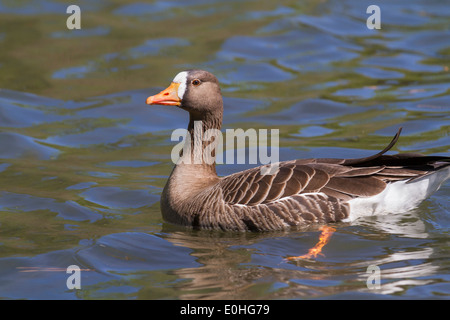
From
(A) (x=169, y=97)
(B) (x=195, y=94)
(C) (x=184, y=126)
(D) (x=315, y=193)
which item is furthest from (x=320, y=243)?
(C) (x=184, y=126)

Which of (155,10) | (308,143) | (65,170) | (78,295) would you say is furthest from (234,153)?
(155,10)

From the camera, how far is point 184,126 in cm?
1325

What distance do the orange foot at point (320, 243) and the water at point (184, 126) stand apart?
9cm

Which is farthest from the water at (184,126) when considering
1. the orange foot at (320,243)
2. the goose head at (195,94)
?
the goose head at (195,94)

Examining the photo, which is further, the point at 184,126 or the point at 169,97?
the point at 184,126

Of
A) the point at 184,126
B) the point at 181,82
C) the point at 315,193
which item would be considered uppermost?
the point at 181,82

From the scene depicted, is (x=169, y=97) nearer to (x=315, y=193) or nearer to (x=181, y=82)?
(x=181, y=82)

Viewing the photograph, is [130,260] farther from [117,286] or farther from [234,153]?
[234,153]

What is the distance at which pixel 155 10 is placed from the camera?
18.5 metres

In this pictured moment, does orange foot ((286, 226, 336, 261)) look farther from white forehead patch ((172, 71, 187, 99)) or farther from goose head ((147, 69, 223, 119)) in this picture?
white forehead patch ((172, 71, 187, 99))

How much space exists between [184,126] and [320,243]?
5.83 meters

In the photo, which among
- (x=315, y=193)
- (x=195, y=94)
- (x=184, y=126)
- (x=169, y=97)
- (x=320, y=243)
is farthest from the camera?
(x=184, y=126)

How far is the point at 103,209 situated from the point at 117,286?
99.7 inches

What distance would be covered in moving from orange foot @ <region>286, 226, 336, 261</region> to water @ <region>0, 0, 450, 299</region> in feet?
0.30
